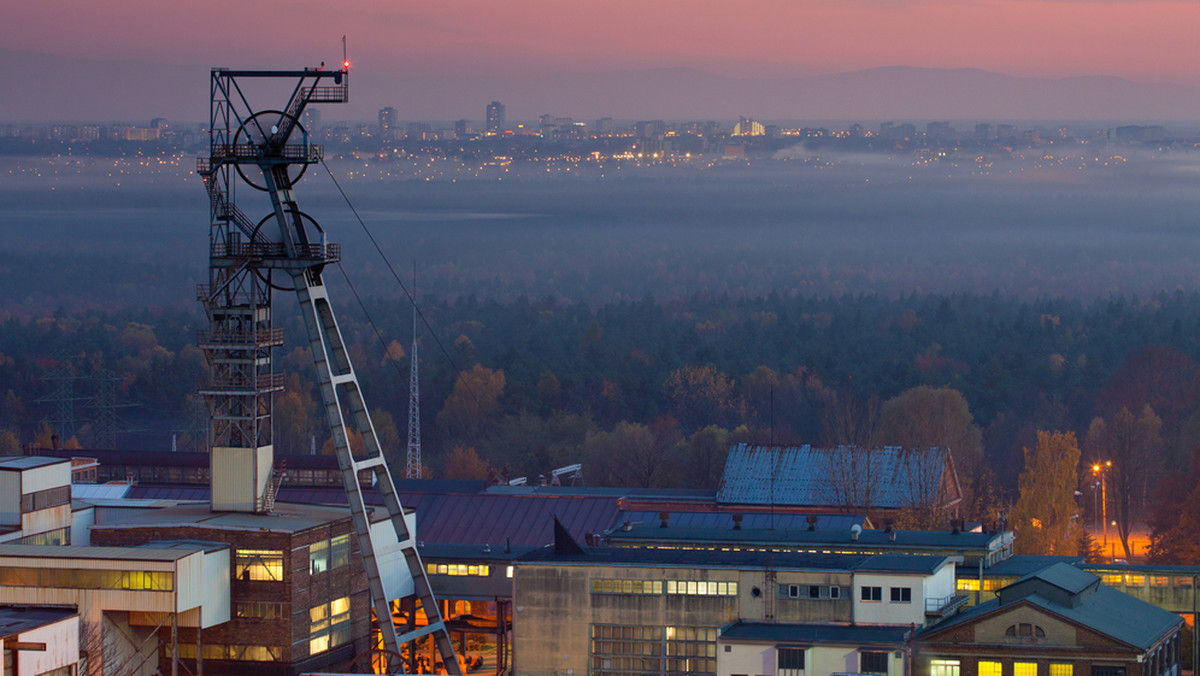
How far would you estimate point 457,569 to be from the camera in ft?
213

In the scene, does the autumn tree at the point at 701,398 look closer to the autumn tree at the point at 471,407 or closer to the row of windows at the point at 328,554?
the autumn tree at the point at 471,407

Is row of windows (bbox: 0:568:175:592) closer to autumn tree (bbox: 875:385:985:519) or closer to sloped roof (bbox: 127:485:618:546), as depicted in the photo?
sloped roof (bbox: 127:485:618:546)

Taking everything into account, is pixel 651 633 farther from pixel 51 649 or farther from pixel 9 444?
pixel 9 444

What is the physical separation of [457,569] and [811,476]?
27.9 meters

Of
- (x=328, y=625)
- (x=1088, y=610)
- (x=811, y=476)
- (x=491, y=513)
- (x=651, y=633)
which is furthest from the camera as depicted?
(x=811, y=476)

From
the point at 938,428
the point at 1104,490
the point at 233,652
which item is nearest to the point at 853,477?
the point at 1104,490

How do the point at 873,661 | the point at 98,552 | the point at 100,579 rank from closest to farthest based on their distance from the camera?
1. the point at 873,661
2. the point at 100,579
3. the point at 98,552

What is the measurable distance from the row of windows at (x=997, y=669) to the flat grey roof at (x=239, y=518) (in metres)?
20.7

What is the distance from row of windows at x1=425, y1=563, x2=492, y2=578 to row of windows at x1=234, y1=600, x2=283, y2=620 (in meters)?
10.2

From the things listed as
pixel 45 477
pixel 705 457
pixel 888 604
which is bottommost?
pixel 705 457

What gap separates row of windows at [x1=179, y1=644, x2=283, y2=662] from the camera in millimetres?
55188

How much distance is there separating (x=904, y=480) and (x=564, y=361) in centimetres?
10167

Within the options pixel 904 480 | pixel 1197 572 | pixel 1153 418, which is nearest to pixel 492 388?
pixel 1153 418

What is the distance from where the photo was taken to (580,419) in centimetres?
14788
